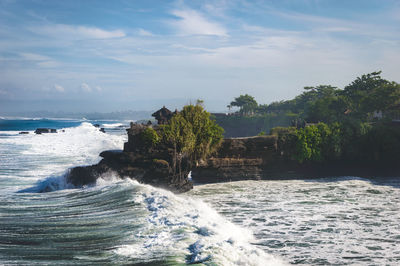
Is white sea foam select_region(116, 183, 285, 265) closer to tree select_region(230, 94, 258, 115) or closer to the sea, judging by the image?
the sea

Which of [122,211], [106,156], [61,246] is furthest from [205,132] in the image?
[61,246]

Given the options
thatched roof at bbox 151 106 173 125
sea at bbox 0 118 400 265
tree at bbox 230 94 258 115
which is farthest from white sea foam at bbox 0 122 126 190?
tree at bbox 230 94 258 115

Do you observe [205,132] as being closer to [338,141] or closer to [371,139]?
[338,141]

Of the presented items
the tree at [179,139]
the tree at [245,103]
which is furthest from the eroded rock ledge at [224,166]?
the tree at [245,103]

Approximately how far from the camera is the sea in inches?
432

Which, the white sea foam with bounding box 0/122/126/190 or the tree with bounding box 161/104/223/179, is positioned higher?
the tree with bounding box 161/104/223/179

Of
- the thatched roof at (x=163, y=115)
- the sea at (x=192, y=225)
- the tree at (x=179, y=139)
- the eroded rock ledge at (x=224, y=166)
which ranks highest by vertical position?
the thatched roof at (x=163, y=115)

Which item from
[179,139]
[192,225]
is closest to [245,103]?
[179,139]

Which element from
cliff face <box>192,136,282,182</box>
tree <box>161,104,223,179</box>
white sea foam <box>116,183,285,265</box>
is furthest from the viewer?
cliff face <box>192,136,282,182</box>

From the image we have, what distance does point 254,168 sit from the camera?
32.0 m

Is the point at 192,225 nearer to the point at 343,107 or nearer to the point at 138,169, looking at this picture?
the point at 138,169

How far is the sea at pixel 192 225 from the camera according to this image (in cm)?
1097

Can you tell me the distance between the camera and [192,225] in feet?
45.4

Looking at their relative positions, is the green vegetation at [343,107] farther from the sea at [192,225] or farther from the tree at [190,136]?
the sea at [192,225]
